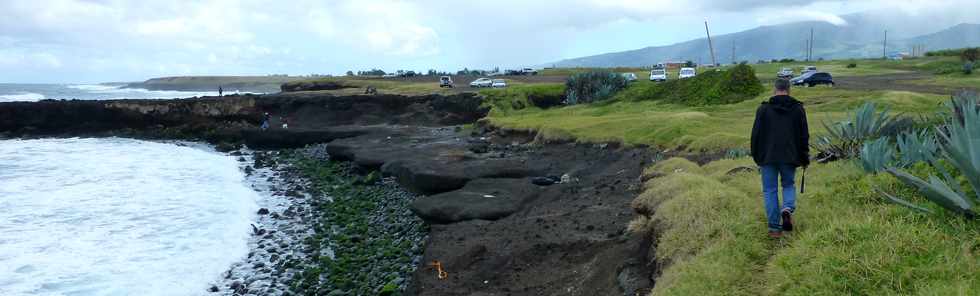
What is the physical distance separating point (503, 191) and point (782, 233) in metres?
9.61

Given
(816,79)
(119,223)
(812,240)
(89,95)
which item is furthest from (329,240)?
(89,95)

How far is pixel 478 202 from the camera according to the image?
14.9m

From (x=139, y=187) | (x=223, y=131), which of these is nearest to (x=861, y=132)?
(x=139, y=187)

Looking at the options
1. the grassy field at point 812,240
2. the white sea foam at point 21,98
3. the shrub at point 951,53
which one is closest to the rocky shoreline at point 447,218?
the grassy field at point 812,240

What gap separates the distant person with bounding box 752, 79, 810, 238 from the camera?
6605 mm

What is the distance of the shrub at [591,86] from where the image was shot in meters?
40.9

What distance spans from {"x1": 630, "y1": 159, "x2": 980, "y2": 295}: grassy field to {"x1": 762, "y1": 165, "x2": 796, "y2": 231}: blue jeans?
0.22 m

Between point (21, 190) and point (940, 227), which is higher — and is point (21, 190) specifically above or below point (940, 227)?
below

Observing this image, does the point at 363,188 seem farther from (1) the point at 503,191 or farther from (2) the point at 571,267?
(2) the point at 571,267

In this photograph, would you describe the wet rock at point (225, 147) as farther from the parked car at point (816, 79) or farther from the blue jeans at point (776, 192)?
the blue jeans at point (776, 192)

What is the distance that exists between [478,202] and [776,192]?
29.3 ft

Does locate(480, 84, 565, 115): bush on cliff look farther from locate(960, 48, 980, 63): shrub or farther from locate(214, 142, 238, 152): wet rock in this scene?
locate(960, 48, 980, 63): shrub

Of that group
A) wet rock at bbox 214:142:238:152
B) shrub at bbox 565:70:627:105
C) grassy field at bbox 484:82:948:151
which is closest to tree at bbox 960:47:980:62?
shrub at bbox 565:70:627:105

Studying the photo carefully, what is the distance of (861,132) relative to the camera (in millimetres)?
10805
